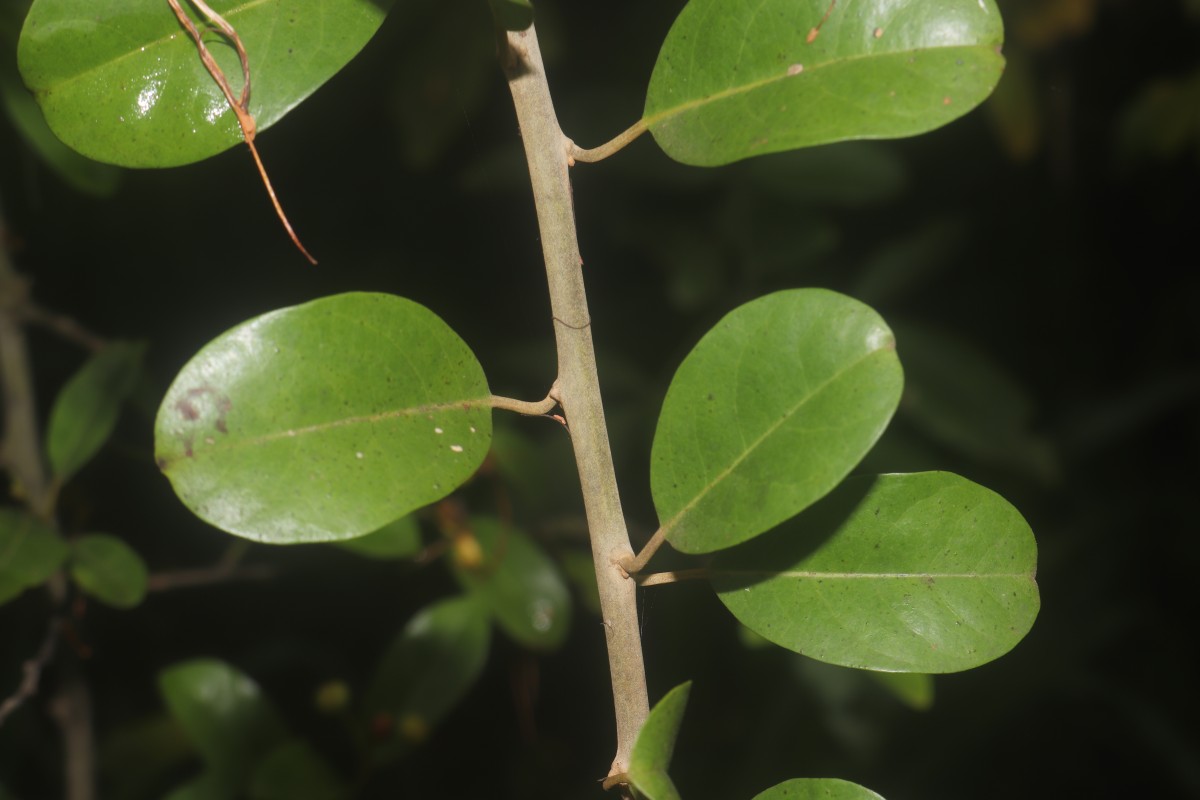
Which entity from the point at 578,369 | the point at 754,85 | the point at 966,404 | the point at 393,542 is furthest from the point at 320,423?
the point at 966,404

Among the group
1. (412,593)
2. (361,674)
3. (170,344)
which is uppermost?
(170,344)

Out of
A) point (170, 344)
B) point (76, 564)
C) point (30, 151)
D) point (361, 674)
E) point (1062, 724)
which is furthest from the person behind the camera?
point (1062, 724)

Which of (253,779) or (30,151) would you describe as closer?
(253,779)

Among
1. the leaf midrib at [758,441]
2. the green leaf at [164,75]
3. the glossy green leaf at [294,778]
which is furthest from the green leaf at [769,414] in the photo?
the glossy green leaf at [294,778]

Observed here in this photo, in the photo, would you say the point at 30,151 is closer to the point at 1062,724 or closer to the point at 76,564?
the point at 76,564

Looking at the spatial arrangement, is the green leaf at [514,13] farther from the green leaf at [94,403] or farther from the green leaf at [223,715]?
the green leaf at [223,715]


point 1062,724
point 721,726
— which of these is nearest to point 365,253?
point 721,726
